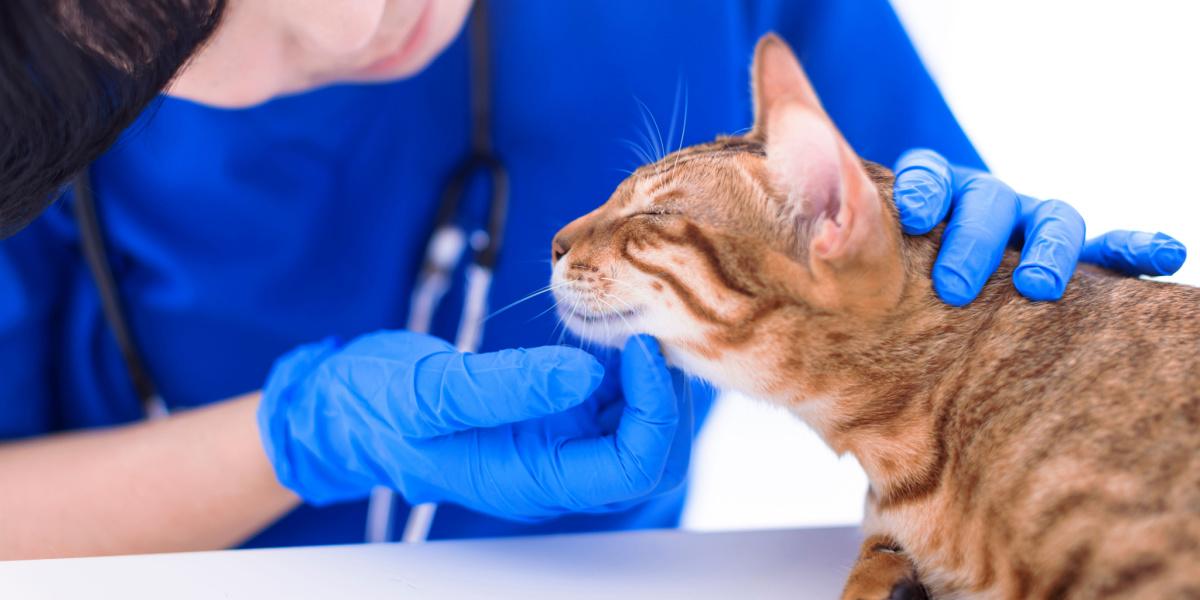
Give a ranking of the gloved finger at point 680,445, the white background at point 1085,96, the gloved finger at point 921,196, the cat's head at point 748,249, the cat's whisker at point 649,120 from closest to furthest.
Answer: the cat's head at point 748,249
the gloved finger at point 921,196
the gloved finger at point 680,445
the cat's whisker at point 649,120
the white background at point 1085,96

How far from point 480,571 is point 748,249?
412 mm

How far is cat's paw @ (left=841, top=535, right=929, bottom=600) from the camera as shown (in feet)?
2.60

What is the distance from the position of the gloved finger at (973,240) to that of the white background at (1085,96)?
66 centimetres

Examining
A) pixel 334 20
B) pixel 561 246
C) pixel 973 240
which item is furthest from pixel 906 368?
pixel 334 20

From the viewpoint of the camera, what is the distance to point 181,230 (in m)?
1.27

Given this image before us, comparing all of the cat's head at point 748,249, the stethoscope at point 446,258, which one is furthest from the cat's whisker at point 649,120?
the cat's head at point 748,249

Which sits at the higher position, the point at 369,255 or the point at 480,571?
the point at 369,255

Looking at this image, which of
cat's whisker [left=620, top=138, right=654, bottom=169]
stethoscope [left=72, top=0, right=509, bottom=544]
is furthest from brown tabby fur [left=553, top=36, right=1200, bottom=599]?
stethoscope [left=72, top=0, right=509, bottom=544]

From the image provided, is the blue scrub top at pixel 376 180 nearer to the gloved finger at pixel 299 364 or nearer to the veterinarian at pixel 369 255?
the veterinarian at pixel 369 255

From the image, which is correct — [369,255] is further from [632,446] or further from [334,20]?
[632,446]

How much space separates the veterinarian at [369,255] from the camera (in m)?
0.90

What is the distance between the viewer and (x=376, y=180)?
1.36 meters

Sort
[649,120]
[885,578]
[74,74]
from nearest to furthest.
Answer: [74,74] → [885,578] → [649,120]

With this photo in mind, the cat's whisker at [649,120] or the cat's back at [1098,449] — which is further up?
the cat's whisker at [649,120]
